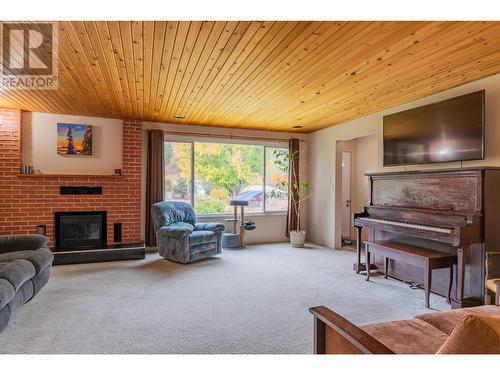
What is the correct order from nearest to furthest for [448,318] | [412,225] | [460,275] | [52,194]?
[448,318], [460,275], [412,225], [52,194]

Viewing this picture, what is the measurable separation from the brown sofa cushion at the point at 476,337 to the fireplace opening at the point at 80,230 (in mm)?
5098

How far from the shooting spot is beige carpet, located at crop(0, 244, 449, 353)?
222cm

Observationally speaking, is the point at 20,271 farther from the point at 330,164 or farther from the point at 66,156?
the point at 330,164

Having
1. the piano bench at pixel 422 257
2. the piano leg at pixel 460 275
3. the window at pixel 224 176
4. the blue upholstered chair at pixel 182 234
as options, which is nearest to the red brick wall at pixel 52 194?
the window at pixel 224 176

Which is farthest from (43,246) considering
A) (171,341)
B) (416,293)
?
(416,293)

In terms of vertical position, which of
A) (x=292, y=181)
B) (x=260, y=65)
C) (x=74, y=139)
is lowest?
(x=292, y=181)

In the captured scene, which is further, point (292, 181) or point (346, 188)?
point (346, 188)

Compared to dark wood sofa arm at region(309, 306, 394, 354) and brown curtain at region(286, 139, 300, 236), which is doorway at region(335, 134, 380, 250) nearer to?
brown curtain at region(286, 139, 300, 236)

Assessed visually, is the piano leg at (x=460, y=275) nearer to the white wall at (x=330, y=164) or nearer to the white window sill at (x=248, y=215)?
the white wall at (x=330, y=164)

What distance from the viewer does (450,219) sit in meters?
3.03

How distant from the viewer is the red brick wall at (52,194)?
4.67 metres

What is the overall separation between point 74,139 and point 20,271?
3.07 meters

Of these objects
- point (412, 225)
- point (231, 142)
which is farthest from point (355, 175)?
point (412, 225)

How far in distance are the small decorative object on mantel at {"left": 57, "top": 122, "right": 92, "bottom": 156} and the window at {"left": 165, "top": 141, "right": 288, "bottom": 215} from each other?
4.38ft
